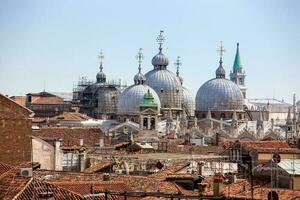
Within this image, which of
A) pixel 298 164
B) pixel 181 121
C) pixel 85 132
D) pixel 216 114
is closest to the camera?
pixel 298 164

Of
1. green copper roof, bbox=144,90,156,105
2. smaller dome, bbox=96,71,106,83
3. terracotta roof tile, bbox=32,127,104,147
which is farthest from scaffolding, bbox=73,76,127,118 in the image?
terracotta roof tile, bbox=32,127,104,147

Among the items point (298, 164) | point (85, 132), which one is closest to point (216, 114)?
point (85, 132)

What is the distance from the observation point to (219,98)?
68000 millimetres

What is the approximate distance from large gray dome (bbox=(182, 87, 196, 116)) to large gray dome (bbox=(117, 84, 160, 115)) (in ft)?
28.2

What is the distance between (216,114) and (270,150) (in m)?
42.1

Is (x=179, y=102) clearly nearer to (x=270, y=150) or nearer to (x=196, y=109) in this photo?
(x=196, y=109)

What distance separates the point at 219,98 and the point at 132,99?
31.5ft

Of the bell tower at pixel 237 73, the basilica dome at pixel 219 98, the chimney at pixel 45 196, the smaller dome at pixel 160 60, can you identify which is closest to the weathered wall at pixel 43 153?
the chimney at pixel 45 196

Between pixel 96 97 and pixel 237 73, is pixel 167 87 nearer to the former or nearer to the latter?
pixel 96 97

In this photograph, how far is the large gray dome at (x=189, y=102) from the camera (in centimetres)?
7056

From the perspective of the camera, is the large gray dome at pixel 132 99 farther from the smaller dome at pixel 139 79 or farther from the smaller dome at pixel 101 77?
the smaller dome at pixel 101 77

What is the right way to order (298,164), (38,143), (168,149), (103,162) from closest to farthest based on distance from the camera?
(298,164) < (38,143) < (103,162) < (168,149)

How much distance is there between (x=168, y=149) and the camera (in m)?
35.5

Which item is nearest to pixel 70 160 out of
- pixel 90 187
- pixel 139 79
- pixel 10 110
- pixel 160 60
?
pixel 10 110
